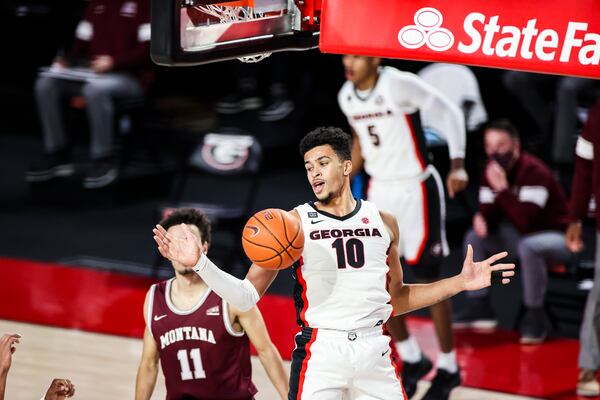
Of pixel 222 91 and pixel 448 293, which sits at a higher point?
pixel 448 293

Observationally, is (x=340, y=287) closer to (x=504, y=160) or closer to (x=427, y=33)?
(x=427, y=33)

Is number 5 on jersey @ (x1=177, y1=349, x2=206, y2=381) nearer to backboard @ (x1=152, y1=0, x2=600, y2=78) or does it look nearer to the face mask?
backboard @ (x1=152, y1=0, x2=600, y2=78)

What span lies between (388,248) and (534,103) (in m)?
5.11

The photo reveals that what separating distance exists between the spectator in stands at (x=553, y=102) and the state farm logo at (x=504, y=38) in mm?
4902

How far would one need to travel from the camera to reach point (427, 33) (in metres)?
5.12

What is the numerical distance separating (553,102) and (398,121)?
2.95m

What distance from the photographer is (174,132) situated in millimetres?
12766

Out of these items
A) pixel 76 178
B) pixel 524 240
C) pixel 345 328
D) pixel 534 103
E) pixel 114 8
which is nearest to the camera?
pixel 345 328

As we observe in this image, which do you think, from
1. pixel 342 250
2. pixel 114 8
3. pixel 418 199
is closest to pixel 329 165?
pixel 342 250

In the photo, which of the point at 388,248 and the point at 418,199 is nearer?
the point at 388,248

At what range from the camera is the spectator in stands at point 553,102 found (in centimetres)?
984

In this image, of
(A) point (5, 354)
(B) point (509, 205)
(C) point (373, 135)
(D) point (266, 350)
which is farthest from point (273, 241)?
(B) point (509, 205)

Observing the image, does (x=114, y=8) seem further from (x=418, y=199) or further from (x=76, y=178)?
(x=418, y=199)

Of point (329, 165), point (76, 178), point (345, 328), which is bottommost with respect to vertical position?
point (76, 178)
